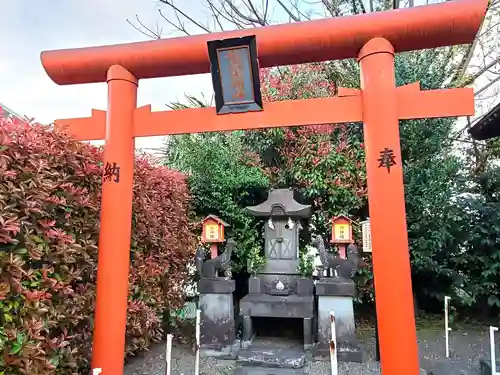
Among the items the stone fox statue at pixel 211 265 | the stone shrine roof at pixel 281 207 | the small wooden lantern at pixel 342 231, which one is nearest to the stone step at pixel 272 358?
the stone fox statue at pixel 211 265

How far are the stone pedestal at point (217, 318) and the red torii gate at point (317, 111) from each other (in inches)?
93.7

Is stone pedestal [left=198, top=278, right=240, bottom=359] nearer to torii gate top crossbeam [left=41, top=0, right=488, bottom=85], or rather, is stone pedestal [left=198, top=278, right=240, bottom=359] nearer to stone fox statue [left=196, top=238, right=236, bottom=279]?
stone fox statue [left=196, top=238, right=236, bottom=279]

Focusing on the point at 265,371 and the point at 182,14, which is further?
the point at 182,14

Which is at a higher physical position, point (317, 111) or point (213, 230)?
point (317, 111)

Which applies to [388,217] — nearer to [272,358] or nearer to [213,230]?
[272,358]

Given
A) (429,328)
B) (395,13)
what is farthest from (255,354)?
(395,13)

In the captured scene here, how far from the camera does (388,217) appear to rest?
104 inches

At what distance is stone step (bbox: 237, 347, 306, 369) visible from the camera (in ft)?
14.6

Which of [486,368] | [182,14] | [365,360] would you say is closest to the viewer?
[486,368]

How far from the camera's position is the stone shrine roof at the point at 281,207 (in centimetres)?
559

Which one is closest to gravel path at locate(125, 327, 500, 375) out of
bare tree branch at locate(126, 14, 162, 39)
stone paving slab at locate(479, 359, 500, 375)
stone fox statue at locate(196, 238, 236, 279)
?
stone paving slab at locate(479, 359, 500, 375)

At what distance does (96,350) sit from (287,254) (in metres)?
3.39

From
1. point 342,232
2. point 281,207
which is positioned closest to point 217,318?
point 281,207

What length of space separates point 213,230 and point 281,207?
113 cm
